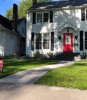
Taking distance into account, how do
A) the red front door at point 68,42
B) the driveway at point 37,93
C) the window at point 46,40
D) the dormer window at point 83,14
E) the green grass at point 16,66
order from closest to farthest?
the driveway at point 37,93 < the green grass at point 16,66 < the dormer window at point 83,14 < the red front door at point 68,42 < the window at point 46,40

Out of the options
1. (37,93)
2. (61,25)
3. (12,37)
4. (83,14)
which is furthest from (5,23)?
(37,93)

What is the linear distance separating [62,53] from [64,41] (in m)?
1.38

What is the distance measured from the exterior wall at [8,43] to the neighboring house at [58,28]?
2.37m

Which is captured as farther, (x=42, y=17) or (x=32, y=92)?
(x=42, y=17)

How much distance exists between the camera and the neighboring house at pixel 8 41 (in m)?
36.5

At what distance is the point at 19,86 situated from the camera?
13734 mm

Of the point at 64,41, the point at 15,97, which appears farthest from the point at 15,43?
the point at 15,97

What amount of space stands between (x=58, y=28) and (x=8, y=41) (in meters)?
6.10

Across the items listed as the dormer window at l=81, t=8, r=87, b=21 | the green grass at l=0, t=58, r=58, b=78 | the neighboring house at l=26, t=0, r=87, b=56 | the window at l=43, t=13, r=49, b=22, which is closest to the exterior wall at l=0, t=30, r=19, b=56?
the neighboring house at l=26, t=0, r=87, b=56

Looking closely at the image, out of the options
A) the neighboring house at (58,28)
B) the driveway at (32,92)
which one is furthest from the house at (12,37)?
the driveway at (32,92)

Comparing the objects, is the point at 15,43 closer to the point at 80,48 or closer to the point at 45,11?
the point at 45,11

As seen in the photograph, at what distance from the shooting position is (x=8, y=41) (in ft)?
124

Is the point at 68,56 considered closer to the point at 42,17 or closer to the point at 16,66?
the point at 42,17

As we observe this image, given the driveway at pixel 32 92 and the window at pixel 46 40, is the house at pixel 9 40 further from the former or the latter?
the driveway at pixel 32 92
